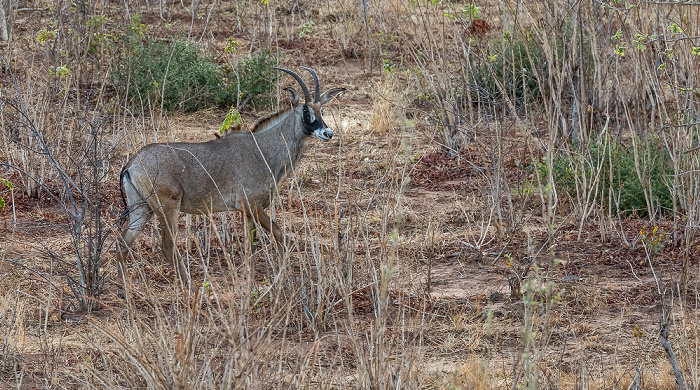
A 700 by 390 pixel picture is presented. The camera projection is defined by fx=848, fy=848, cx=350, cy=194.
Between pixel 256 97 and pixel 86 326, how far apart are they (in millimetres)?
6628

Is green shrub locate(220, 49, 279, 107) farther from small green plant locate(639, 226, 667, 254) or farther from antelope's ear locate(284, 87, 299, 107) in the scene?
small green plant locate(639, 226, 667, 254)

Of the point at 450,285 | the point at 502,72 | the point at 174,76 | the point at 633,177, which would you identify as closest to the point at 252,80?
the point at 174,76

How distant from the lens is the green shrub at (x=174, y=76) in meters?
11.0

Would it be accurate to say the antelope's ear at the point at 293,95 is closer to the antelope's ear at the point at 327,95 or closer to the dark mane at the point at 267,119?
the dark mane at the point at 267,119

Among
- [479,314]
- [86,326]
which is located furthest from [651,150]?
[86,326]

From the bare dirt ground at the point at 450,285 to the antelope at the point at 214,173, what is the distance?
0.22 metres

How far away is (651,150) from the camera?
7.78 m

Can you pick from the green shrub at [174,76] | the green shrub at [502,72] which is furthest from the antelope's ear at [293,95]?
the green shrub at [174,76]

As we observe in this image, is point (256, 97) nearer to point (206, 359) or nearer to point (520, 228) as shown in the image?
point (520, 228)

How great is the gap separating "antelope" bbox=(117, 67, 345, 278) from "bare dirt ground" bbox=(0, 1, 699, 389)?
0.22 meters

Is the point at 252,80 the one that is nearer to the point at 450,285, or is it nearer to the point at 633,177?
the point at 633,177

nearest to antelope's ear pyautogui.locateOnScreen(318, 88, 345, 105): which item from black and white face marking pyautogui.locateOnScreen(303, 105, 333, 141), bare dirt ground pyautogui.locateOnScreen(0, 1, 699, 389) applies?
black and white face marking pyautogui.locateOnScreen(303, 105, 333, 141)

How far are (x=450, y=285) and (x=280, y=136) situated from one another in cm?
224

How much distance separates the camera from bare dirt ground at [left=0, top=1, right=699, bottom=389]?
469 centimetres
